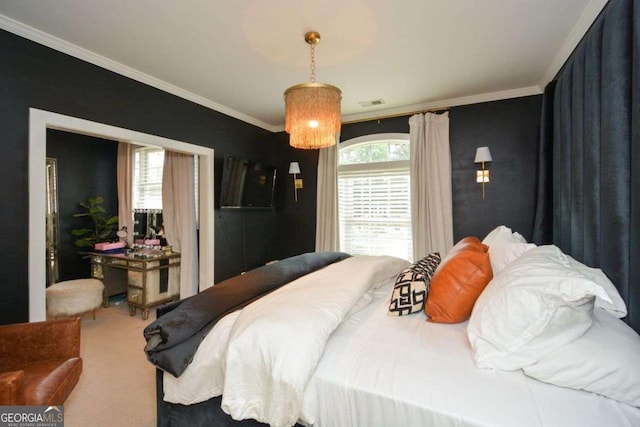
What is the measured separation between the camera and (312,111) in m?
1.88

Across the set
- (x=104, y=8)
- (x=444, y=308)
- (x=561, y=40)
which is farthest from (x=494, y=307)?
(x=104, y=8)

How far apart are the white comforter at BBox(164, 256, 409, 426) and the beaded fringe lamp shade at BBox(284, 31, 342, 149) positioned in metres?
1.10

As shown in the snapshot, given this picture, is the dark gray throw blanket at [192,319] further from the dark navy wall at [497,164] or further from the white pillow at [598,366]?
the dark navy wall at [497,164]

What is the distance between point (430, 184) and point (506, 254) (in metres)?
2.02

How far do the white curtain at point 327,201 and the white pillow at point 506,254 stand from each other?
2497 mm

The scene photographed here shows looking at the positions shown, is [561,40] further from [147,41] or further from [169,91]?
[169,91]

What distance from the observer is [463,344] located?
1249mm

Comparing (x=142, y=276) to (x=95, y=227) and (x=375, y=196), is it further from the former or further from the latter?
(x=375, y=196)

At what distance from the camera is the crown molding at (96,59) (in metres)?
2.01

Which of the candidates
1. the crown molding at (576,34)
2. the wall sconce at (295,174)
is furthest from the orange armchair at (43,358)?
the crown molding at (576,34)

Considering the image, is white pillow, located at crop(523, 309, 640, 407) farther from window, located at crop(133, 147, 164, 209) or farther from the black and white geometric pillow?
window, located at crop(133, 147, 164, 209)

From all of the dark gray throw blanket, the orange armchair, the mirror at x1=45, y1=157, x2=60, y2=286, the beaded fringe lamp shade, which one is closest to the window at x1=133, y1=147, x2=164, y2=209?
the mirror at x1=45, y1=157, x2=60, y2=286

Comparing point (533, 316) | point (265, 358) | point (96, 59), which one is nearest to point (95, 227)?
point (96, 59)

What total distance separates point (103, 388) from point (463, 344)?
8.09ft
